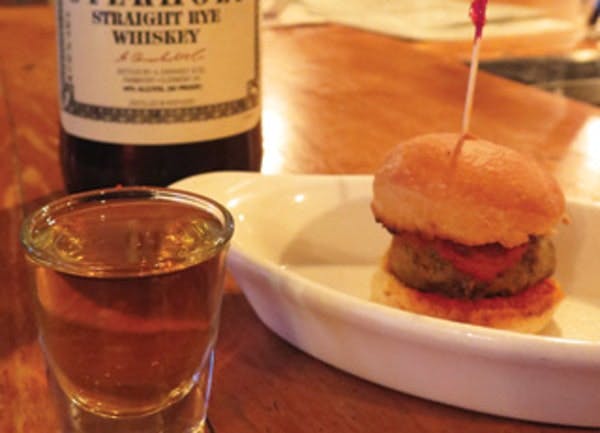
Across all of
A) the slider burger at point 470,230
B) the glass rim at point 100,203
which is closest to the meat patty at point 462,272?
the slider burger at point 470,230

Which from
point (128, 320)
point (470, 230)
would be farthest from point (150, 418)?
point (470, 230)

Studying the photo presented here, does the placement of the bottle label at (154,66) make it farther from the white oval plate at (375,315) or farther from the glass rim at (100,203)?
the glass rim at (100,203)

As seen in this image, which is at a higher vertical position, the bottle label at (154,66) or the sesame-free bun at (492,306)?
the bottle label at (154,66)

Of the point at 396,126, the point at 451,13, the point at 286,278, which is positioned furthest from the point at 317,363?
the point at 451,13

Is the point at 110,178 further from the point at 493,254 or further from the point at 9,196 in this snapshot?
the point at 493,254

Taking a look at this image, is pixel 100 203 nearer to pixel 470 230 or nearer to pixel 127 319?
pixel 127 319

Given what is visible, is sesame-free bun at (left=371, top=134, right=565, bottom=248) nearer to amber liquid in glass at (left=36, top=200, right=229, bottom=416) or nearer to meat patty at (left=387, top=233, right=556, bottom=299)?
meat patty at (left=387, top=233, right=556, bottom=299)

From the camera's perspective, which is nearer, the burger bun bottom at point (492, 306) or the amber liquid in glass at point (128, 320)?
the amber liquid in glass at point (128, 320)
